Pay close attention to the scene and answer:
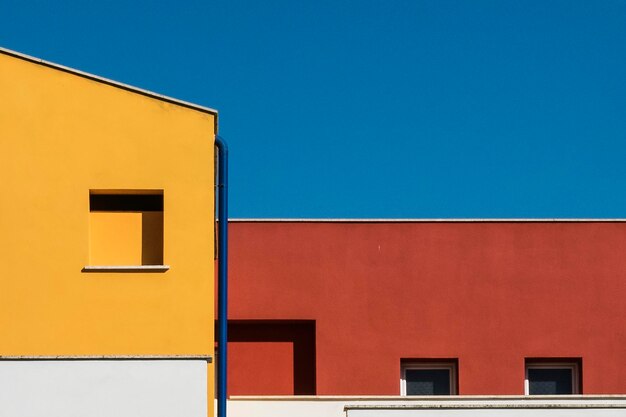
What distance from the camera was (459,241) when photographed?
71.4 feet

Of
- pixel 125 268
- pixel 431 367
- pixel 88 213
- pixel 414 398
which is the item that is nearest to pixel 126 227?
pixel 88 213

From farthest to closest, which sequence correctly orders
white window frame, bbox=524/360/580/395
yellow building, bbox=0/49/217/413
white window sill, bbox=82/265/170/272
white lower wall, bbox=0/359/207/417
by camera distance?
1. white window frame, bbox=524/360/580/395
2. white window sill, bbox=82/265/170/272
3. yellow building, bbox=0/49/217/413
4. white lower wall, bbox=0/359/207/417

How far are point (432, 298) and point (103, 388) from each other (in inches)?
292

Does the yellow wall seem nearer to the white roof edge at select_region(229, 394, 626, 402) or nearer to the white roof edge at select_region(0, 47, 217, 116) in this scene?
the white roof edge at select_region(0, 47, 217, 116)

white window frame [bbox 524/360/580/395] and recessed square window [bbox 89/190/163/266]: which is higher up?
recessed square window [bbox 89/190/163/266]

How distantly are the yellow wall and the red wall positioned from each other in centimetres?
310

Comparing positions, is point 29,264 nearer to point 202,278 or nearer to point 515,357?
point 202,278

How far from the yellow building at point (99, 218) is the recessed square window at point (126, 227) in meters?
0.02

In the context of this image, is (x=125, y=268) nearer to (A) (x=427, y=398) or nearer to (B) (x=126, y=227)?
(B) (x=126, y=227)

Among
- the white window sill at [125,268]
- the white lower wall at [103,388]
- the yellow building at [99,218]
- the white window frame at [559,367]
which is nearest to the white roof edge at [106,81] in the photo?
the yellow building at [99,218]

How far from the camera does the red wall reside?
2130 cm

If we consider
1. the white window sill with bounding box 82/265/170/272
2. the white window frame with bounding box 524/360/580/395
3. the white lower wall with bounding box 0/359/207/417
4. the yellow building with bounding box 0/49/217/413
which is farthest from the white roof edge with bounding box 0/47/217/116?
the white window frame with bounding box 524/360/580/395

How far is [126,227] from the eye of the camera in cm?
1891

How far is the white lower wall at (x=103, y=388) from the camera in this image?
1518cm
